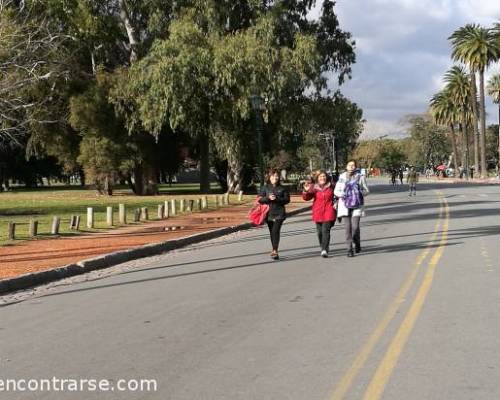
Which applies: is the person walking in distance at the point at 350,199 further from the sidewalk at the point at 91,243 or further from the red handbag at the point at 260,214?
the sidewalk at the point at 91,243

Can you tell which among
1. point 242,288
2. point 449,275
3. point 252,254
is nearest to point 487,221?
point 252,254

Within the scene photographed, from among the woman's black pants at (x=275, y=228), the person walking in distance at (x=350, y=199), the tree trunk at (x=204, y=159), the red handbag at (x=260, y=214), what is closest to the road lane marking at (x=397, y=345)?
the person walking in distance at (x=350, y=199)

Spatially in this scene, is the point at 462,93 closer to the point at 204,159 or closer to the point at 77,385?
the point at 204,159

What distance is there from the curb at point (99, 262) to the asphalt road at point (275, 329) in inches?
17.7

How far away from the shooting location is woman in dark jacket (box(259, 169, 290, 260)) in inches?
529

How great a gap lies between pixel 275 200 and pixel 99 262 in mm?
3727

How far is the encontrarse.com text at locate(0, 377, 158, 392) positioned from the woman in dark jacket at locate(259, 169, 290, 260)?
7917 millimetres

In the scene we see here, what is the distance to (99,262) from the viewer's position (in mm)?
14039

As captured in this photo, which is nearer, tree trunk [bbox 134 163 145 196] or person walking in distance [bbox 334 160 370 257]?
person walking in distance [bbox 334 160 370 257]

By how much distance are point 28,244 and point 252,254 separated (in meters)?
5.99

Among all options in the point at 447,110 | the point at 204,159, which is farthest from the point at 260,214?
the point at 447,110


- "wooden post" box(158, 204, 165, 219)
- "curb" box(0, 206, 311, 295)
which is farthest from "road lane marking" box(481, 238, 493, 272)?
"wooden post" box(158, 204, 165, 219)

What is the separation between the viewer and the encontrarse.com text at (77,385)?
5.56m

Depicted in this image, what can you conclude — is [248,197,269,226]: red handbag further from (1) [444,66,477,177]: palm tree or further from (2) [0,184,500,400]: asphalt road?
(1) [444,66,477,177]: palm tree
